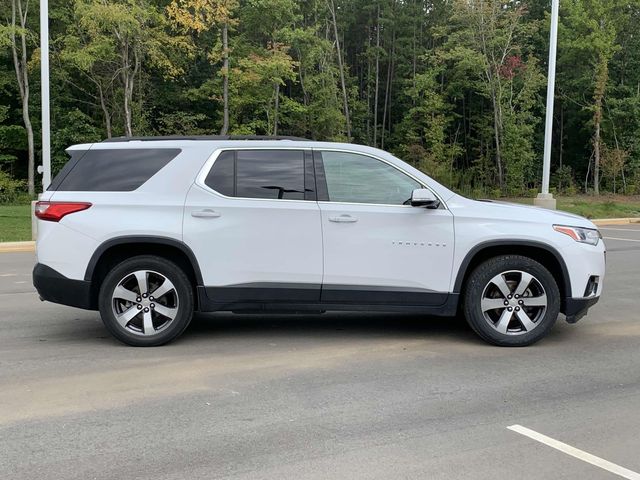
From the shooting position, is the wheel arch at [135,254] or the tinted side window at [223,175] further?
the tinted side window at [223,175]

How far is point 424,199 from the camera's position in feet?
18.2

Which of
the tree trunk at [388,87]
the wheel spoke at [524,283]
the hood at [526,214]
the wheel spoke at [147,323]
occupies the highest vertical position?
the tree trunk at [388,87]

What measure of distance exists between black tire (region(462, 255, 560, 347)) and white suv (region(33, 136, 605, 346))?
0.01 m

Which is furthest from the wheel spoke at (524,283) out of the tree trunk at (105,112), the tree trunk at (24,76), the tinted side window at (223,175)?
the tree trunk at (105,112)

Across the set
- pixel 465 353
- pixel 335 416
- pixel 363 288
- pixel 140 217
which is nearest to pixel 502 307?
pixel 465 353

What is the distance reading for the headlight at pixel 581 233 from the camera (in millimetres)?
5797

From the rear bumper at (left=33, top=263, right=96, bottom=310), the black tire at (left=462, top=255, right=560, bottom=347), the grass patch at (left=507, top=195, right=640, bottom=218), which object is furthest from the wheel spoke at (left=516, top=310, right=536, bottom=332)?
the grass patch at (left=507, top=195, right=640, bottom=218)

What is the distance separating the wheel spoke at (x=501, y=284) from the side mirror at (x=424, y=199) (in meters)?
0.87

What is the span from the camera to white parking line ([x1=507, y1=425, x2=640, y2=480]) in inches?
136

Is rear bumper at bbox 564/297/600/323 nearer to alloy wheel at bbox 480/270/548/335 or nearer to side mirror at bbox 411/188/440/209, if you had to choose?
alloy wheel at bbox 480/270/548/335

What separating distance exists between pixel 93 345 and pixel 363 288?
8.52 feet

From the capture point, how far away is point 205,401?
4.45 m

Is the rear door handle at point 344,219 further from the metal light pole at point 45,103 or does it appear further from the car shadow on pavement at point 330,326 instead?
the metal light pole at point 45,103

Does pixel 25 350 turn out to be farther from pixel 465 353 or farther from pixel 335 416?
pixel 465 353
